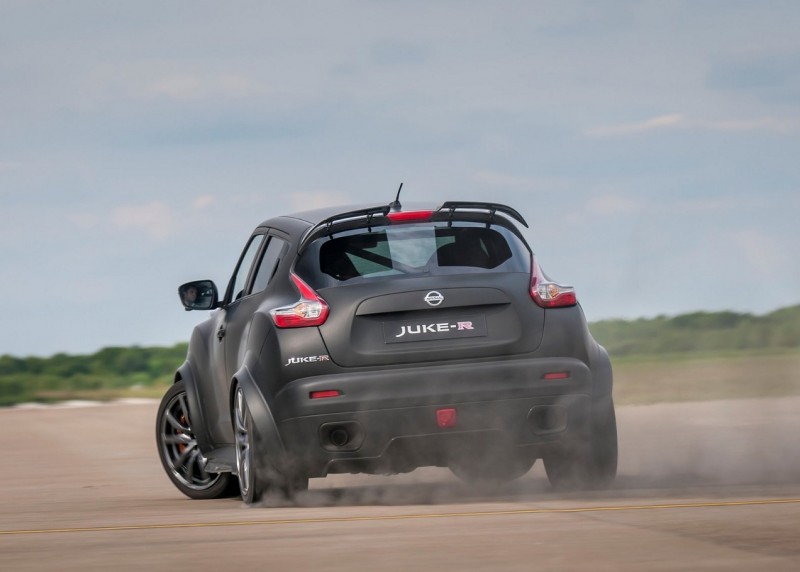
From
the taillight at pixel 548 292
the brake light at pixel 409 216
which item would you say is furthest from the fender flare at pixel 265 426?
the taillight at pixel 548 292

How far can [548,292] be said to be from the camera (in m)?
8.63

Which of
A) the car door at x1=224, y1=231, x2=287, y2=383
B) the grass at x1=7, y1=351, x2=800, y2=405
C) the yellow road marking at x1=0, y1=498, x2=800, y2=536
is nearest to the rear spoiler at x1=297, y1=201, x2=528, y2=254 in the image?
the car door at x1=224, y1=231, x2=287, y2=383

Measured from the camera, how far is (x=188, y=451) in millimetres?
10672

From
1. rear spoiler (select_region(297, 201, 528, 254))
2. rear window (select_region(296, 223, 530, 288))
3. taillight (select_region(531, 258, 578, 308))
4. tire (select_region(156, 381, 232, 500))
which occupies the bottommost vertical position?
tire (select_region(156, 381, 232, 500))

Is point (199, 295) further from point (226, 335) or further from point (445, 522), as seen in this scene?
point (445, 522)

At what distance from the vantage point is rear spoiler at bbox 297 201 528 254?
8.80 m

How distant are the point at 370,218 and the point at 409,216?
0.22 metres

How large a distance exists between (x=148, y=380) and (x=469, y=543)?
3722 cm

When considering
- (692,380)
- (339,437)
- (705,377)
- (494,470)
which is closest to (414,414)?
(339,437)

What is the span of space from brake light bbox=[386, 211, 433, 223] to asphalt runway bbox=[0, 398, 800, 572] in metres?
1.55

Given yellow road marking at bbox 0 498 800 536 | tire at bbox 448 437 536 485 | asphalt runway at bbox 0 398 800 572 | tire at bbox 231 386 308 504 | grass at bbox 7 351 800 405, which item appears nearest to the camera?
asphalt runway at bbox 0 398 800 572

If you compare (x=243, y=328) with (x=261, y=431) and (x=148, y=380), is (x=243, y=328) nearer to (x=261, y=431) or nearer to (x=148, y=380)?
(x=261, y=431)

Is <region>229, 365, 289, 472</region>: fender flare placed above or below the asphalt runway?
above

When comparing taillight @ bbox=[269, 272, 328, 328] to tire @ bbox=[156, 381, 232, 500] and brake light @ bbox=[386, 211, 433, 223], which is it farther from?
tire @ bbox=[156, 381, 232, 500]
